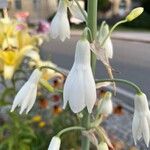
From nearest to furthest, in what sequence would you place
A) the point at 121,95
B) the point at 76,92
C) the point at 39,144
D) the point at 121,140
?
the point at 76,92 < the point at 39,144 < the point at 121,140 < the point at 121,95

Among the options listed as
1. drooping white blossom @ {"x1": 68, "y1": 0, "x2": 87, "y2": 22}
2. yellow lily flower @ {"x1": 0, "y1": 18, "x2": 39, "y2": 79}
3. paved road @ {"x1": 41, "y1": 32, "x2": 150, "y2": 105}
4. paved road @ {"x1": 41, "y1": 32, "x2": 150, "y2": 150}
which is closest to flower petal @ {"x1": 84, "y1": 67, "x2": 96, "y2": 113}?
drooping white blossom @ {"x1": 68, "y1": 0, "x2": 87, "y2": 22}

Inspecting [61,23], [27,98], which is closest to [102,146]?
[27,98]

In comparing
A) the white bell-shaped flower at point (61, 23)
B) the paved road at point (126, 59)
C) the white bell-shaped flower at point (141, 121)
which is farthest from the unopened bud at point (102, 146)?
the paved road at point (126, 59)

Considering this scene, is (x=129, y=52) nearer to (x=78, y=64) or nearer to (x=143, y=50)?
(x=143, y=50)

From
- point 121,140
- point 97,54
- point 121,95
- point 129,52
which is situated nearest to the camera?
point 97,54

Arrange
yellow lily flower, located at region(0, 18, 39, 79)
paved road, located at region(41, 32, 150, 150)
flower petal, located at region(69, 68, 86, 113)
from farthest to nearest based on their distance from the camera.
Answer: paved road, located at region(41, 32, 150, 150)
yellow lily flower, located at region(0, 18, 39, 79)
flower petal, located at region(69, 68, 86, 113)

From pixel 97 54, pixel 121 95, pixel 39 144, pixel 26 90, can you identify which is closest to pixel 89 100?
pixel 97 54

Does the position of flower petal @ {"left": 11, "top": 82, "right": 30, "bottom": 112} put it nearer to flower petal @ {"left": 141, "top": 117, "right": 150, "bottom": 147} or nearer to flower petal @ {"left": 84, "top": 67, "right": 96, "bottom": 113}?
flower petal @ {"left": 84, "top": 67, "right": 96, "bottom": 113}
